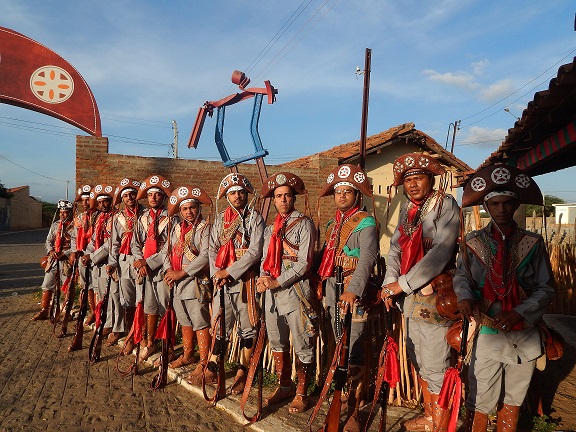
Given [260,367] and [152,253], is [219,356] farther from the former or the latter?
[152,253]

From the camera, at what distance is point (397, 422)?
3.88 m

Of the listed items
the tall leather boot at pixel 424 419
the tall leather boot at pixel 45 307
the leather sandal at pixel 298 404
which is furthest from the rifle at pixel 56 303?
the tall leather boot at pixel 424 419

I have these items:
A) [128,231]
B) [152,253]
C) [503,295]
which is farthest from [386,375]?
[128,231]

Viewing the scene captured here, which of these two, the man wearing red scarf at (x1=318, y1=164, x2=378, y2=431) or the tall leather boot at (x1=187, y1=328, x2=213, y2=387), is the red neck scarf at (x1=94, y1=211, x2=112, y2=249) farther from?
the man wearing red scarf at (x1=318, y1=164, x2=378, y2=431)

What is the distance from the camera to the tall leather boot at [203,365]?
15.8 feet

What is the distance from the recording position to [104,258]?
657 centimetres

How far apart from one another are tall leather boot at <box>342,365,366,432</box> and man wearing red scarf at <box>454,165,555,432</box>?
92cm

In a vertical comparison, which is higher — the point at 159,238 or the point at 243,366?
the point at 159,238

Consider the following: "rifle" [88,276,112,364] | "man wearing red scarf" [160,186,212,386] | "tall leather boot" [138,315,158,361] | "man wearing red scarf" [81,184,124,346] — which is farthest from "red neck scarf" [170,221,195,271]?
"man wearing red scarf" [81,184,124,346]

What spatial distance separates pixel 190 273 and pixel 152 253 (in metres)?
0.89

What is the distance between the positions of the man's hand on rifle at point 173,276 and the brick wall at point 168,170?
4.80 metres

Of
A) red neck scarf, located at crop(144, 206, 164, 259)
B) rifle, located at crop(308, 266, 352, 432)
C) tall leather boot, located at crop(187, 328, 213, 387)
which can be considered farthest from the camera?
red neck scarf, located at crop(144, 206, 164, 259)

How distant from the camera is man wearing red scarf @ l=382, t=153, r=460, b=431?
3.34 meters

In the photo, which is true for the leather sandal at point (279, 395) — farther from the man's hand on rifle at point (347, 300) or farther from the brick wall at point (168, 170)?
the brick wall at point (168, 170)
